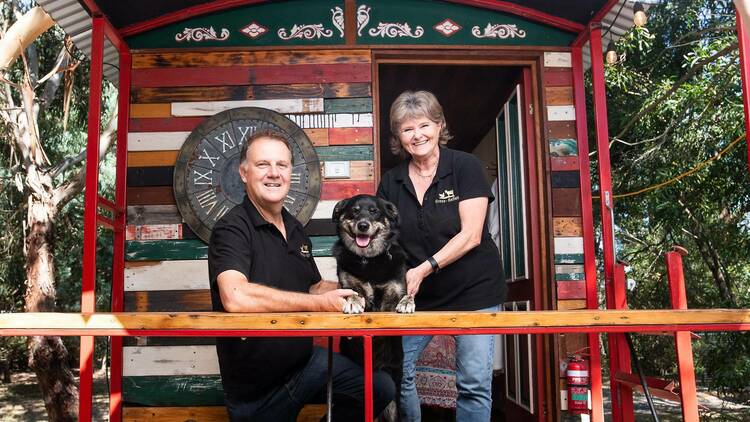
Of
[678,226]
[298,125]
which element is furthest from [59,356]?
[678,226]

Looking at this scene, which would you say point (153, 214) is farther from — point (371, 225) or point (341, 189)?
point (371, 225)

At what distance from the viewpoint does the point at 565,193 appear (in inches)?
171

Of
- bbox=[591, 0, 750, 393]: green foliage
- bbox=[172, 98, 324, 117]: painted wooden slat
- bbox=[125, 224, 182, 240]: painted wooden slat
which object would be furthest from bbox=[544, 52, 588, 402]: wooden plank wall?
bbox=[591, 0, 750, 393]: green foliage

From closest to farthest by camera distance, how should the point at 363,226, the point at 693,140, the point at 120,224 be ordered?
the point at 363,226 < the point at 120,224 < the point at 693,140

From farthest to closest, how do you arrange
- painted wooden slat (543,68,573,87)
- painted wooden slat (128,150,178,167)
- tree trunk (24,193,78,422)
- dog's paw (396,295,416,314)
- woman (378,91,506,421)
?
tree trunk (24,193,78,422) < painted wooden slat (543,68,573,87) < painted wooden slat (128,150,178,167) < woman (378,91,506,421) < dog's paw (396,295,416,314)

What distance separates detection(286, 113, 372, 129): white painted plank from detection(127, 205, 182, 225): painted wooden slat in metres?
1.01

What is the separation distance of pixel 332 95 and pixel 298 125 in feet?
1.02

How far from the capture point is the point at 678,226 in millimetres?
9492

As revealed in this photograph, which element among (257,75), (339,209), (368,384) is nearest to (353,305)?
(368,384)

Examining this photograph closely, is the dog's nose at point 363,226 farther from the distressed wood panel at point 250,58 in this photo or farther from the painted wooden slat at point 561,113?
the painted wooden slat at point 561,113

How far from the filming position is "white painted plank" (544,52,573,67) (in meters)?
4.42

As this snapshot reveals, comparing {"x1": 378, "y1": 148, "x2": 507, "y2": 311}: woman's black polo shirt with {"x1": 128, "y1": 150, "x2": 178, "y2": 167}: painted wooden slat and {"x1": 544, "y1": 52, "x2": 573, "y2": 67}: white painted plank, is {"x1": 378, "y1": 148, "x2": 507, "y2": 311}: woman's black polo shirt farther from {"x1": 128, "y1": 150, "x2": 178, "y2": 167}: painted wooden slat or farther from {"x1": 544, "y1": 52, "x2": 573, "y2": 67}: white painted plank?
{"x1": 128, "y1": 150, "x2": 178, "y2": 167}: painted wooden slat

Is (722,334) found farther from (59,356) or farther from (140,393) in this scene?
(59,356)

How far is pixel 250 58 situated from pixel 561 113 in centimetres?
217
